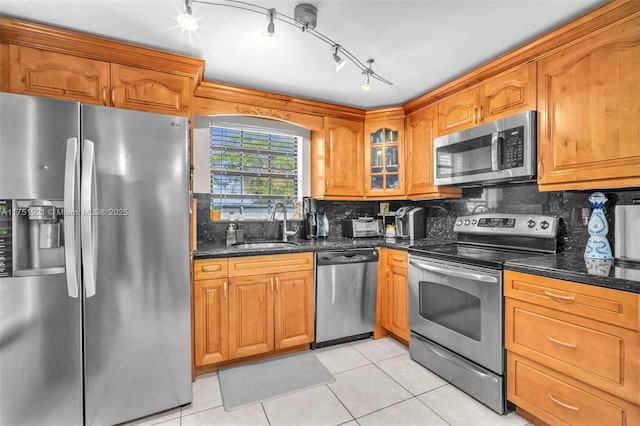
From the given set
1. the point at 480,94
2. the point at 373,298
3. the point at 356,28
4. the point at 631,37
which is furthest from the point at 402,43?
the point at 373,298

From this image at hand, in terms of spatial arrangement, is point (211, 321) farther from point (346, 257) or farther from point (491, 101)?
point (491, 101)

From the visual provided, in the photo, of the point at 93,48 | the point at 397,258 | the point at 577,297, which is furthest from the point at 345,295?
the point at 93,48

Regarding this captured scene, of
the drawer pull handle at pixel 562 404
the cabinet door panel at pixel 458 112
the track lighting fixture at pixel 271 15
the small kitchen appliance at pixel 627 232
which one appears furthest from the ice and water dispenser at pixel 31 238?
the small kitchen appliance at pixel 627 232

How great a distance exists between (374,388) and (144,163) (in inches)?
81.9

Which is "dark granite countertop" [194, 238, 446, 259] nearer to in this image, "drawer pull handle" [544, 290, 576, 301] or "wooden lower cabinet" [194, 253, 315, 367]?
"wooden lower cabinet" [194, 253, 315, 367]

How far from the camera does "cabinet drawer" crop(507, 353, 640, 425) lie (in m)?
1.34

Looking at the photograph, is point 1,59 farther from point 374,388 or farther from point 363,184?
point 374,388

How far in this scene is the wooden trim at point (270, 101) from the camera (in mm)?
2475

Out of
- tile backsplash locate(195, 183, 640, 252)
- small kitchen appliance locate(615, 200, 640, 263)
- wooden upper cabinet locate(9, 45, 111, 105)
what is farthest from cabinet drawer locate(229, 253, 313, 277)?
small kitchen appliance locate(615, 200, 640, 263)

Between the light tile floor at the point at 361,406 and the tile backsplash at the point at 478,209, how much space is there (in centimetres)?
124

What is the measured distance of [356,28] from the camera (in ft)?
5.82

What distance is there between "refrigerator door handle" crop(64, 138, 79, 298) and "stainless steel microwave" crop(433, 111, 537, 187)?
8.43 ft

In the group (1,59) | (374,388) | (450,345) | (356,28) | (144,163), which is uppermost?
(356,28)

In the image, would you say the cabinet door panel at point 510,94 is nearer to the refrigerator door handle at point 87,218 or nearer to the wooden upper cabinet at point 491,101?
the wooden upper cabinet at point 491,101
